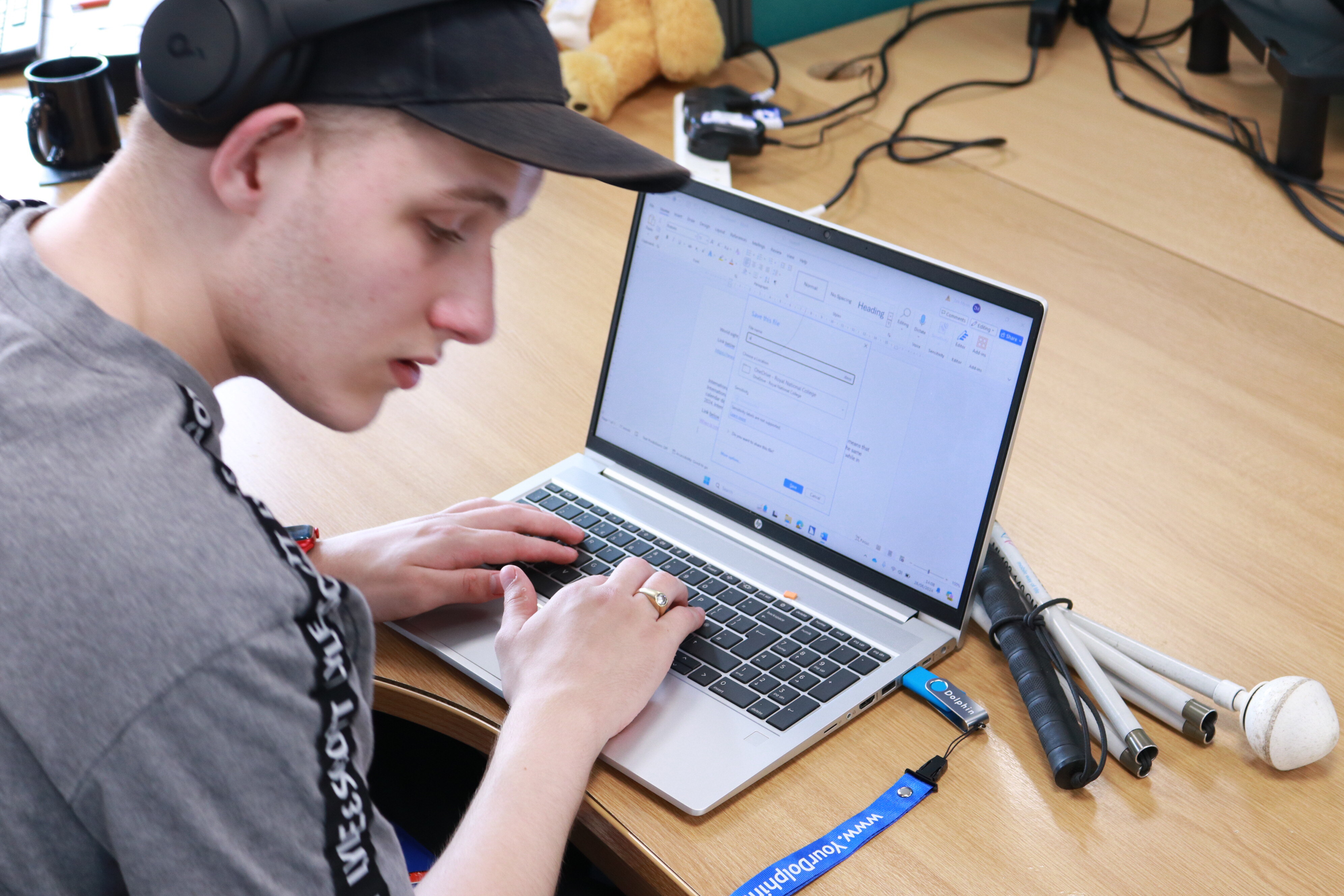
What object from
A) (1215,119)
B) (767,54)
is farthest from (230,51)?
(1215,119)

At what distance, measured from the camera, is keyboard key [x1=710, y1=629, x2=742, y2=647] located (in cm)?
82

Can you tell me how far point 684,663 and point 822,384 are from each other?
0.23 meters

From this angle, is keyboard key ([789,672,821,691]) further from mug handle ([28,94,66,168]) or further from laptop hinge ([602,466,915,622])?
mug handle ([28,94,66,168])

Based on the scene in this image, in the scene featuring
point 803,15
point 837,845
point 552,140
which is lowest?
point 837,845

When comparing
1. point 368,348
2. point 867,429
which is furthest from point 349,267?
point 867,429

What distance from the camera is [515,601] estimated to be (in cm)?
83

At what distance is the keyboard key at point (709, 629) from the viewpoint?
2.72ft

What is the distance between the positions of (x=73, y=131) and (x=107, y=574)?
1149 millimetres

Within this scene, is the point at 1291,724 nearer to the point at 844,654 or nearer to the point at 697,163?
the point at 844,654

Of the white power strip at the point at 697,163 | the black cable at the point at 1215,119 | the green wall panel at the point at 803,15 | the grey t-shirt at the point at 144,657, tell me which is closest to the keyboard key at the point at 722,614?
the grey t-shirt at the point at 144,657

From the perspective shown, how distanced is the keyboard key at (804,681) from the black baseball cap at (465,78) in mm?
369

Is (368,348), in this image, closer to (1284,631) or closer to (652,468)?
(652,468)

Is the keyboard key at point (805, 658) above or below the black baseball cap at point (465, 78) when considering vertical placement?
below

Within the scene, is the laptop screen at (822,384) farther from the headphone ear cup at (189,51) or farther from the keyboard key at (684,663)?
the headphone ear cup at (189,51)
